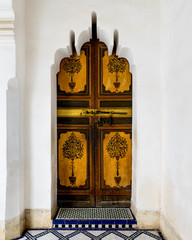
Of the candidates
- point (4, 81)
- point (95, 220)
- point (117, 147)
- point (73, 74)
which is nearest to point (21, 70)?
point (4, 81)

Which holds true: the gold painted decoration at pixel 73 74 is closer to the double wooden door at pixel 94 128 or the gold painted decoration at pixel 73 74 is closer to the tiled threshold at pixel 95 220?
the double wooden door at pixel 94 128

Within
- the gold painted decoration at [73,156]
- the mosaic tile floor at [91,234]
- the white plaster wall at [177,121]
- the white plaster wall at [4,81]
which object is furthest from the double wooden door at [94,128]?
the white plaster wall at [4,81]

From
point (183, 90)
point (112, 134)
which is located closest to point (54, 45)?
point (112, 134)

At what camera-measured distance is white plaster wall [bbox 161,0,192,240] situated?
1629 millimetres

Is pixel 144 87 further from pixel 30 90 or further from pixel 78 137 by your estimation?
pixel 30 90

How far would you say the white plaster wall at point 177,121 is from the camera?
5.34ft

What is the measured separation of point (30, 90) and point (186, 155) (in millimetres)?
1868

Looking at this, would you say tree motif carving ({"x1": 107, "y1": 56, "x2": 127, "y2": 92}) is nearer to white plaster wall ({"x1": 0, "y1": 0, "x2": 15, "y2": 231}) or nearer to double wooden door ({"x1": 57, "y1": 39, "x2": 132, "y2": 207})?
double wooden door ({"x1": 57, "y1": 39, "x2": 132, "y2": 207})

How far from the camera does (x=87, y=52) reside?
2686 millimetres

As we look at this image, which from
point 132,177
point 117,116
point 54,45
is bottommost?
point 132,177

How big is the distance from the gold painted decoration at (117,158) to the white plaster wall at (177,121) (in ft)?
1.85

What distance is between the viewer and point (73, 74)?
267 centimetres

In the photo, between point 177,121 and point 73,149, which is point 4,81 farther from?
point 177,121

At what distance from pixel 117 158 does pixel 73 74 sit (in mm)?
1326
